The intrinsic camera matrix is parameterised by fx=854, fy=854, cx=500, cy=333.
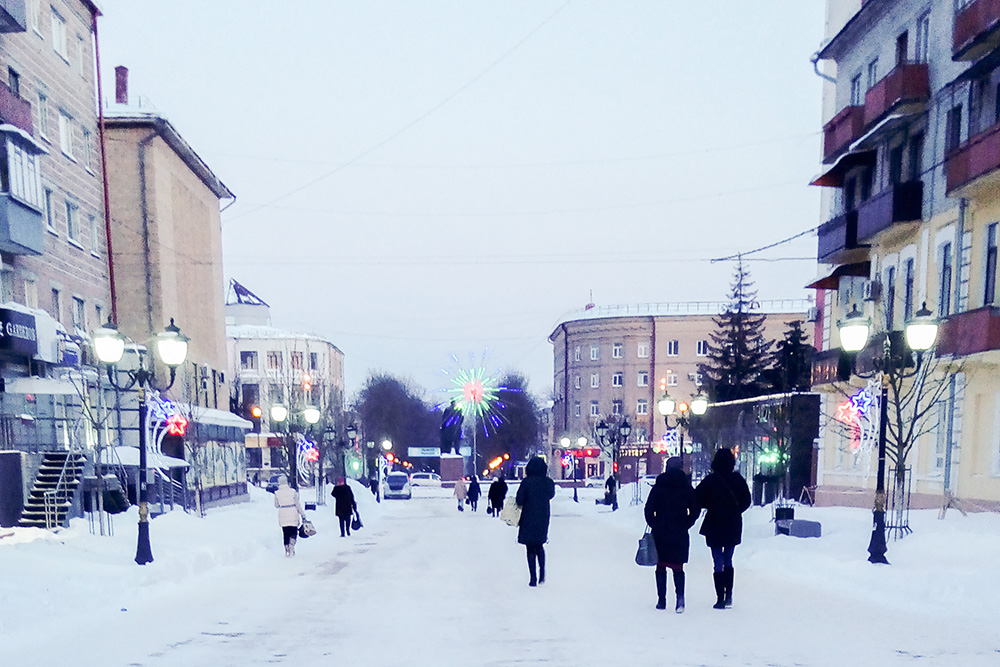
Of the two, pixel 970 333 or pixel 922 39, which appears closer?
pixel 970 333

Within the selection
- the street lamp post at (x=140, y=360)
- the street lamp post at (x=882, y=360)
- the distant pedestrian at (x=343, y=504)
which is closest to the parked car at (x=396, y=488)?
the distant pedestrian at (x=343, y=504)

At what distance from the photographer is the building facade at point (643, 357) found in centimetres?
8000

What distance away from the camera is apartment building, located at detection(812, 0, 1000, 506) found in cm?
1842

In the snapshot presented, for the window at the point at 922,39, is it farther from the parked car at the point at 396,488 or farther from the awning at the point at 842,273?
the parked car at the point at 396,488

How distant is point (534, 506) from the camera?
10.6 m

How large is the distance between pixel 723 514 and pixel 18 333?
1544 cm

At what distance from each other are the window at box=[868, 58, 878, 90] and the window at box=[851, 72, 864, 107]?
74cm

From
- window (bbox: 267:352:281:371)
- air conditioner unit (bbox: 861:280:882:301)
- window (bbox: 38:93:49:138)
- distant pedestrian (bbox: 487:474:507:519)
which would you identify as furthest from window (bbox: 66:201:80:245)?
window (bbox: 267:352:281:371)

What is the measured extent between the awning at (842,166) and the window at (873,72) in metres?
2.06

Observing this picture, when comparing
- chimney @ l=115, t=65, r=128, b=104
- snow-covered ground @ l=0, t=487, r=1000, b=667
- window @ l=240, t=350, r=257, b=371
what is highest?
chimney @ l=115, t=65, r=128, b=104

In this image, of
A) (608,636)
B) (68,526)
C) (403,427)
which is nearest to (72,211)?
(68,526)

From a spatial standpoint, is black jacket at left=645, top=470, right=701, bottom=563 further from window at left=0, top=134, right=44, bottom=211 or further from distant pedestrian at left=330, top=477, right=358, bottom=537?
window at left=0, top=134, right=44, bottom=211

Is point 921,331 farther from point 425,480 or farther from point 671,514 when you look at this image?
point 425,480

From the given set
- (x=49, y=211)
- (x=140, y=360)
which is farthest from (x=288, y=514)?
(x=49, y=211)
